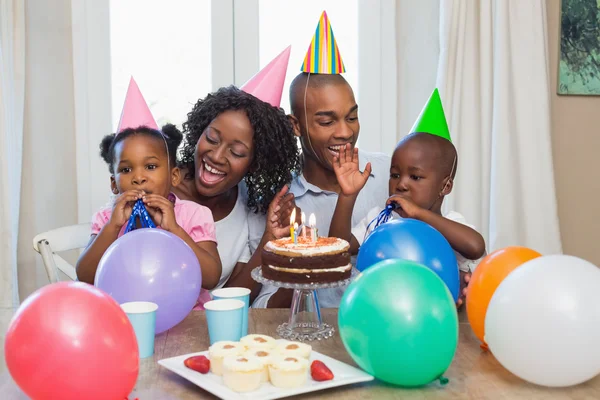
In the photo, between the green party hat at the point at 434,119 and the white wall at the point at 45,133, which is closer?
the green party hat at the point at 434,119

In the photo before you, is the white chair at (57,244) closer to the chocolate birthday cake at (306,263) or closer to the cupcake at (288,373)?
the chocolate birthday cake at (306,263)

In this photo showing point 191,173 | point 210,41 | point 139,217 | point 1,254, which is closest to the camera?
point 139,217

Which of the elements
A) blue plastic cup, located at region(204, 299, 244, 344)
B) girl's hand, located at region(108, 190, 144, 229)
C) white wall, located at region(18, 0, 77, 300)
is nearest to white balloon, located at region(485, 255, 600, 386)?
blue plastic cup, located at region(204, 299, 244, 344)

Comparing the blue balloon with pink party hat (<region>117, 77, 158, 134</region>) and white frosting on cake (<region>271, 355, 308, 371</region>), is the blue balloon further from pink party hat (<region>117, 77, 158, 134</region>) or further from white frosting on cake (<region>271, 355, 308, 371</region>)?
pink party hat (<region>117, 77, 158, 134</region>)

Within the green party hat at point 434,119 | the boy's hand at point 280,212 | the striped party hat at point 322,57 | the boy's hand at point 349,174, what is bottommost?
the boy's hand at point 280,212

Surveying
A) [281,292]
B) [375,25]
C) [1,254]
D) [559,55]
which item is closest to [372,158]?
[281,292]

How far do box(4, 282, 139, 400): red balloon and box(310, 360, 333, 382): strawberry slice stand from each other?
1.06 feet

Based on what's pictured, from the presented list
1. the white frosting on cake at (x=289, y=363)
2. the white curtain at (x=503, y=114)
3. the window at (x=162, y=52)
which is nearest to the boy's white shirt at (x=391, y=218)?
the white frosting on cake at (x=289, y=363)

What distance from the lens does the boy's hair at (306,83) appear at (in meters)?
2.28

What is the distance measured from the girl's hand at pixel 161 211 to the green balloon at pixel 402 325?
819 mm

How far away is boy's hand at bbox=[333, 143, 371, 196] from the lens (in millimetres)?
2031

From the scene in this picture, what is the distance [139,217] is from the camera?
1.98 meters

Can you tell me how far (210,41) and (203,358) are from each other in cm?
266

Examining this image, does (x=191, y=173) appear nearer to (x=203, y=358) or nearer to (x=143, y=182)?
(x=143, y=182)
